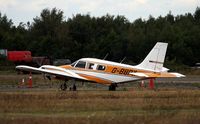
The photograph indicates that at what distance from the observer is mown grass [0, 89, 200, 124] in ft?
61.7

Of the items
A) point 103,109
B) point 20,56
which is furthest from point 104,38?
point 103,109

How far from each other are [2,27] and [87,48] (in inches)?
1282

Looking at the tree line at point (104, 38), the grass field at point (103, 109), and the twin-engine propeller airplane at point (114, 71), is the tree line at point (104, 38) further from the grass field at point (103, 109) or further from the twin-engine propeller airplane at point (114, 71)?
the grass field at point (103, 109)

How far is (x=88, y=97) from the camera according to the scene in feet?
92.6

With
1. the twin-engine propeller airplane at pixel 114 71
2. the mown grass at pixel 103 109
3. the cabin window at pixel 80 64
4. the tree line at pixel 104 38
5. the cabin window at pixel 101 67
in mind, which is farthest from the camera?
the tree line at pixel 104 38

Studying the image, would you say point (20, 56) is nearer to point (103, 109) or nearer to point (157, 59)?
point (157, 59)

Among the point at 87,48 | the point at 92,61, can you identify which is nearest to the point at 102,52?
the point at 87,48

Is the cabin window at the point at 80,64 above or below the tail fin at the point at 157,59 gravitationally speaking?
below

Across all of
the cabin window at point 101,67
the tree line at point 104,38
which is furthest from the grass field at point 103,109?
the tree line at point 104,38

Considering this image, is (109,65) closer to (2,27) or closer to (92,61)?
(92,61)

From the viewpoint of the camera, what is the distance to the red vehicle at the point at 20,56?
8819 cm

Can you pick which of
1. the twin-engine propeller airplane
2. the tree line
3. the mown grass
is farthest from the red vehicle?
the mown grass

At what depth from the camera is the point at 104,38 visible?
109812 mm

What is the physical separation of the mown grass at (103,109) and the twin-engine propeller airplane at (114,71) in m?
8.08
